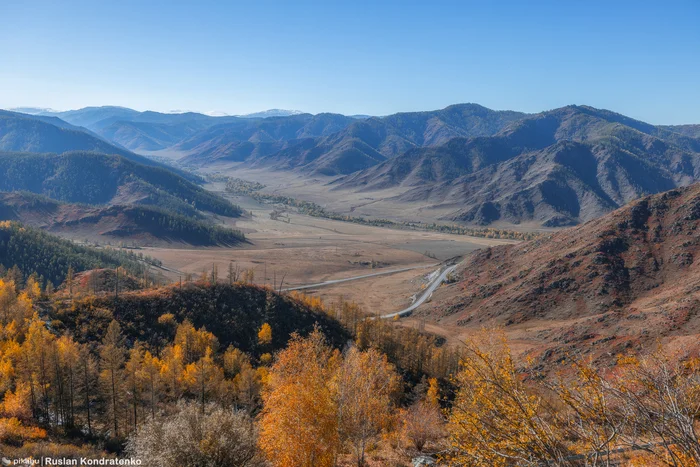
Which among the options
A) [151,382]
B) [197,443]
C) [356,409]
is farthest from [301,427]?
[151,382]

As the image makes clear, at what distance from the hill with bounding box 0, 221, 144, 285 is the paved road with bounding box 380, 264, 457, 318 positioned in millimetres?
90697

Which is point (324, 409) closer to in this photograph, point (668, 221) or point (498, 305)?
point (498, 305)

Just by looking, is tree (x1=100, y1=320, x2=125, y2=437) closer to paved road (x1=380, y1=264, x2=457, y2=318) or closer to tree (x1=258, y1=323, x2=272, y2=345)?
tree (x1=258, y1=323, x2=272, y2=345)

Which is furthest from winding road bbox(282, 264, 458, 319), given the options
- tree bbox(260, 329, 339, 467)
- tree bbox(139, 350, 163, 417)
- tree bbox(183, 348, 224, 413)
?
tree bbox(260, 329, 339, 467)

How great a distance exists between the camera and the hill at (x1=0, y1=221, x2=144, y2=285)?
473 ft

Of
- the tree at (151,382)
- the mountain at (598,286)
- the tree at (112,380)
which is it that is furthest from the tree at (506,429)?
the mountain at (598,286)

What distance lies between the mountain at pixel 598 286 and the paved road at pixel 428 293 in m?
5.96

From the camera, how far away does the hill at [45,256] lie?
144 m

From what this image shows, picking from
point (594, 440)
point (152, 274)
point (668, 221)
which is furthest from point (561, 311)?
point (152, 274)

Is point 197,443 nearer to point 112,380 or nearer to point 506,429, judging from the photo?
point 506,429

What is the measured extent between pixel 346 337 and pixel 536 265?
77.4 m

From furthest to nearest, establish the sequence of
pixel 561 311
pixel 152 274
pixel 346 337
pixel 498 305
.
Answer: pixel 152 274 → pixel 498 305 → pixel 561 311 → pixel 346 337

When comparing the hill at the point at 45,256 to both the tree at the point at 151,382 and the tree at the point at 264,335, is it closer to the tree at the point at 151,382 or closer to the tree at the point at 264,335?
the tree at the point at 264,335

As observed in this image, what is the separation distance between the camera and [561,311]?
115 meters
